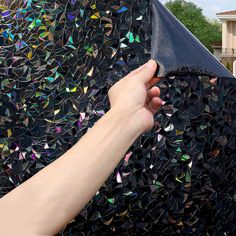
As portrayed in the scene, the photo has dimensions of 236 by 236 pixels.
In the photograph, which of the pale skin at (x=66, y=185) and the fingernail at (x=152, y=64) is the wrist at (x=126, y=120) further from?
the fingernail at (x=152, y=64)

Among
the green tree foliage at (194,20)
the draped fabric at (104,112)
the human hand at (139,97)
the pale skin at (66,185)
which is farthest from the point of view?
the green tree foliage at (194,20)

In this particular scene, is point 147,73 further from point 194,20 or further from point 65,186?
point 194,20

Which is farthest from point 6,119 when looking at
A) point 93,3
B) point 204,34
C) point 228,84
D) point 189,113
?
point 204,34

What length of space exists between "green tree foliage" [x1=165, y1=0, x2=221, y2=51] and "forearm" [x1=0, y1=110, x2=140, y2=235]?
3360 cm

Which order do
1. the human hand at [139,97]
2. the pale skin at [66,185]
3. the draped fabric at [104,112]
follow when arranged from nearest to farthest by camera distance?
the pale skin at [66,185], the human hand at [139,97], the draped fabric at [104,112]

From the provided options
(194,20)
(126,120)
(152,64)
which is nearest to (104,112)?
(152,64)

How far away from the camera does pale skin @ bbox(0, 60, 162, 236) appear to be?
0.78m

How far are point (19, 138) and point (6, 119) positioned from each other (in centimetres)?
8

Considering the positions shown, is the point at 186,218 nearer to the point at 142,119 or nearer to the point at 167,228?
the point at 167,228

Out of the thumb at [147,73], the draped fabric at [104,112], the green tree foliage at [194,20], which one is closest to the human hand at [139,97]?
the thumb at [147,73]

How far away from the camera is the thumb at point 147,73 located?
0.94m

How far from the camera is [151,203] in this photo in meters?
1.66

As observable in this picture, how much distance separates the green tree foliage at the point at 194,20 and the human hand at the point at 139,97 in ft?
110

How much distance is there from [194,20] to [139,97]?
35.3 m
